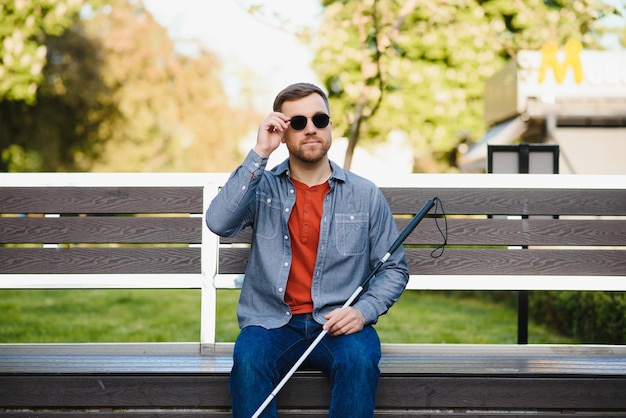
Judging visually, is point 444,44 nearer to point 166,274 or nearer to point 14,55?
point 14,55

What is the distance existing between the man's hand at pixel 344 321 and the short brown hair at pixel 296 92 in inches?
36.5

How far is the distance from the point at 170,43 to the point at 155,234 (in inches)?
762

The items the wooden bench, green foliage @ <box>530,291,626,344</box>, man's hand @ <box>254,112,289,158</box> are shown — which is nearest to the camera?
man's hand @ <box>254,112,289,158</box>

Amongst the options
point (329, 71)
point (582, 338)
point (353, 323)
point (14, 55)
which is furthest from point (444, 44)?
point (353, 323)

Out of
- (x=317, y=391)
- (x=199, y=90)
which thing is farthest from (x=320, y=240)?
(x=199, y=90)

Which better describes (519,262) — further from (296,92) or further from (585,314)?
(585,314)

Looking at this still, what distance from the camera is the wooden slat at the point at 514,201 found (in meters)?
4.09

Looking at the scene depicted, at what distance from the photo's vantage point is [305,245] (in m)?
3.40

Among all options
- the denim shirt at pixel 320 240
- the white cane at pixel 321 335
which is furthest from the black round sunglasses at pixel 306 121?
the white cane at pixel 321 335

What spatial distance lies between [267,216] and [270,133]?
38 cm

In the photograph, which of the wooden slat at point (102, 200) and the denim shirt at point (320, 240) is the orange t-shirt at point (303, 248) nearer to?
the denim shirt at point (320, 240)

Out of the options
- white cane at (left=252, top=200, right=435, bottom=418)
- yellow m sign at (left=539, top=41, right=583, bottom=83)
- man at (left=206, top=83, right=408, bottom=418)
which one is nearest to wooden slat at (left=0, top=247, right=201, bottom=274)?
man at (left=206, top=83, right=408, bottom=418)

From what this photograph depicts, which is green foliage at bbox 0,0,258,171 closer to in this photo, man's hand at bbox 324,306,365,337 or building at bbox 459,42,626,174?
building at bbox 459,42,626,174

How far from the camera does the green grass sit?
280 inches
